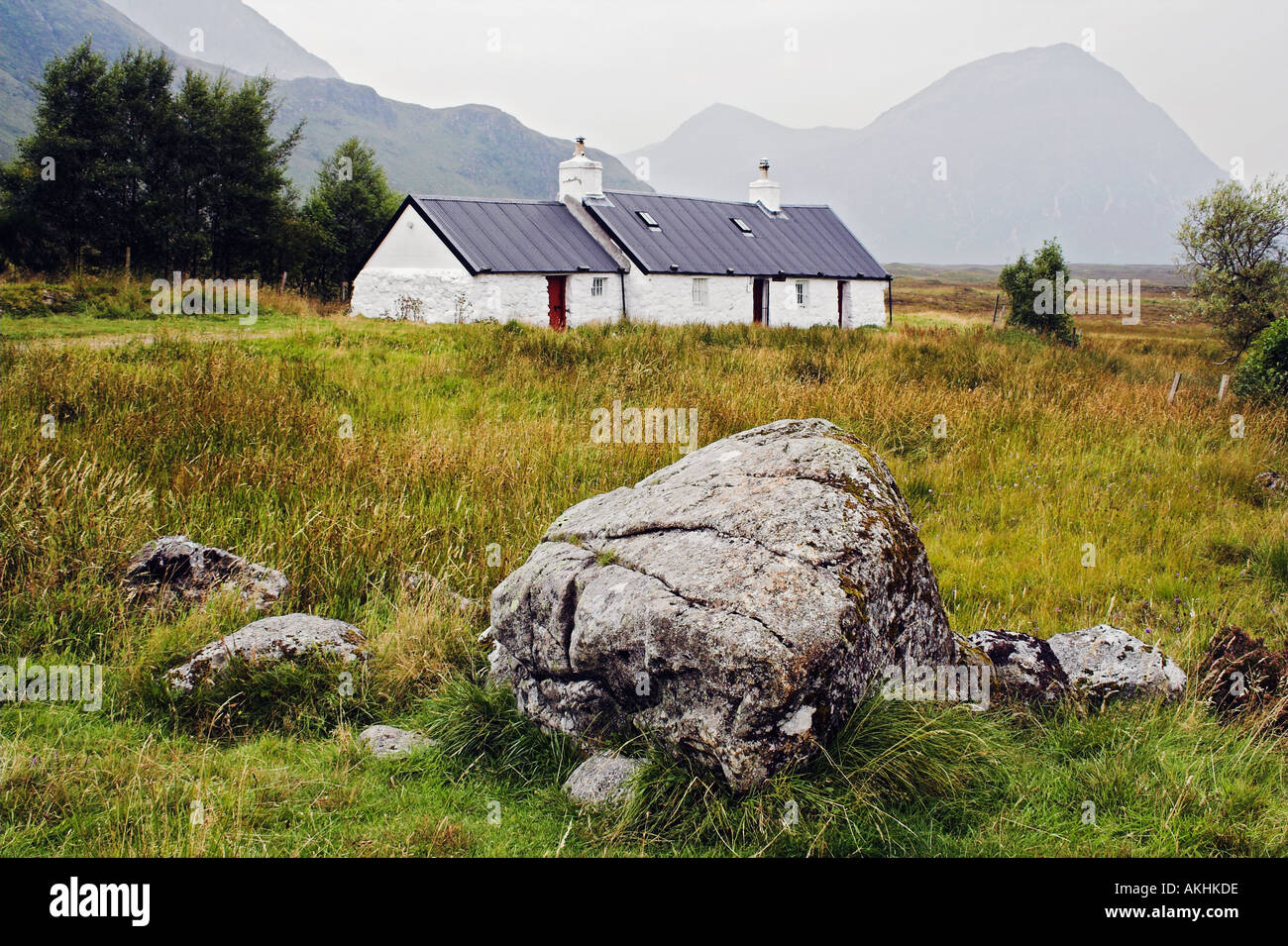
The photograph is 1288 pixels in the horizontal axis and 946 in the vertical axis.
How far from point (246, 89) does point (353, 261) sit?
29.6ft

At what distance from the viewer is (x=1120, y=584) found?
23.4 feet

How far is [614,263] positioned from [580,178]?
4055 millimetres

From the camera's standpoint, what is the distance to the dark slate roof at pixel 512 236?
26.6 m

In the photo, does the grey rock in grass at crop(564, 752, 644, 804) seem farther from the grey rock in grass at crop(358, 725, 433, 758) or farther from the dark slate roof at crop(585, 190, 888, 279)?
the dark slate roof at crop(585, 190, 888, 279)

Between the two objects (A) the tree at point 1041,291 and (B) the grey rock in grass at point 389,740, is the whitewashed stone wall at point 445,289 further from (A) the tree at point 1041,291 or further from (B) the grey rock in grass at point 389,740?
(B) the grey rock in grass at point 389,740

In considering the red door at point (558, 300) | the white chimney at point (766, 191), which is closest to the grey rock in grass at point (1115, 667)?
the red door at point (558, 300)

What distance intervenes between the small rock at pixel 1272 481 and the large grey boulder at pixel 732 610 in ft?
25.6

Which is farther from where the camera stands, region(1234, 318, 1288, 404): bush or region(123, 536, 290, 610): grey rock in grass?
region(1234, 318, 1288, 404): bush

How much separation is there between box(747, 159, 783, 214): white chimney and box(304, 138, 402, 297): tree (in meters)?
17.6

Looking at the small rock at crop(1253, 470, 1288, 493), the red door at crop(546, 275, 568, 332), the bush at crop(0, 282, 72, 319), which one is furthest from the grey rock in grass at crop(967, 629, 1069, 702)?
the red door at crop(546, 275, 568, 332)

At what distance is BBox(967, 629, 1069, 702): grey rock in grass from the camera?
460 centimetres

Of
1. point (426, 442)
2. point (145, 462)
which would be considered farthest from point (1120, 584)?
point (145, 462)

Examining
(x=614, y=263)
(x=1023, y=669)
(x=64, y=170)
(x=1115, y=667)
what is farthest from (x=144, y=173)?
(x=1115, y=667)

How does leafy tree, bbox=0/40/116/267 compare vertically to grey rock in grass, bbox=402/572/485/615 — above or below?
above
